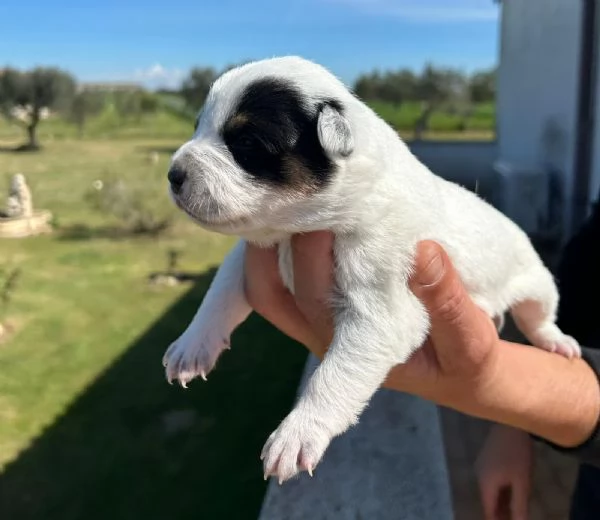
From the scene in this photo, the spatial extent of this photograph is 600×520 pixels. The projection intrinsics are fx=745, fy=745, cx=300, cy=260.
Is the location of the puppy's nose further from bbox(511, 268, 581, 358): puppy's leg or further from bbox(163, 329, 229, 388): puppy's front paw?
bbox(511, 268, 581, 358): puppy's leg

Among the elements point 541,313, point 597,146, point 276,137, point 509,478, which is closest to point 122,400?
point 509,478

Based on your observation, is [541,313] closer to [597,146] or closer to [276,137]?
[276,137]

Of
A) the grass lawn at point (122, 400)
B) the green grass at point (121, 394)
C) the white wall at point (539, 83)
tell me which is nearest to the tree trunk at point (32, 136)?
the green grass at point (121, 394)

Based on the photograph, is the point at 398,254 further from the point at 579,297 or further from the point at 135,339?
the point at 135,339

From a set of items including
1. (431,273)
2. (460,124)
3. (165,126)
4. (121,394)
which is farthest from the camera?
(165,126)

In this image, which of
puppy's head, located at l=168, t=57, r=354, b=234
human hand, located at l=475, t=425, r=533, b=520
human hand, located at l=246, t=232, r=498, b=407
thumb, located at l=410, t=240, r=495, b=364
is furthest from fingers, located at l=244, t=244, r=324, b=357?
human hand, located at l=475, t=425, r=533, b=520

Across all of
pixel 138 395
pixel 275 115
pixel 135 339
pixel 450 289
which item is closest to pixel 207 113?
pixel 275 115
